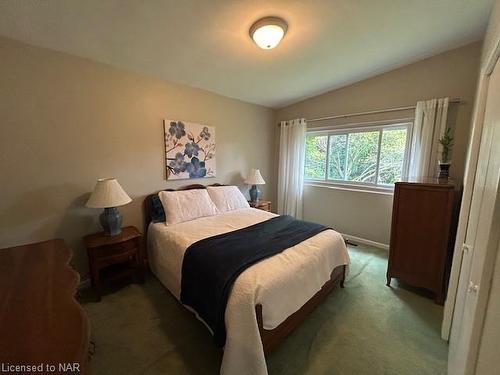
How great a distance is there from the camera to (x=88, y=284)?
231 centimetres

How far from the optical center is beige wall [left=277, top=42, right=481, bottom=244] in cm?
245

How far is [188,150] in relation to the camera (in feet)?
9.84

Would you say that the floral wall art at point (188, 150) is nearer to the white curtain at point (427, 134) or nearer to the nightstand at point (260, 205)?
the nightstand at point (260, 205)

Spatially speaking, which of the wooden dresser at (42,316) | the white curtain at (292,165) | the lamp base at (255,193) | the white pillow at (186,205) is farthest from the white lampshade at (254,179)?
the wooden dresser at (42,316)

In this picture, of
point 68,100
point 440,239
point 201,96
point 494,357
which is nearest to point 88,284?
point 68,100

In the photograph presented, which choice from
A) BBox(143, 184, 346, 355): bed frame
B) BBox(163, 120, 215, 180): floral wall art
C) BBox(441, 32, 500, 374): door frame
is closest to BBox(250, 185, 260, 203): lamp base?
BBox(163, 120, 215, 180): floral wall art

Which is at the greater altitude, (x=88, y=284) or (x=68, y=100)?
(x=68, y=100)

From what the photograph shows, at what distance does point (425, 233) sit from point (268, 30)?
2.35 meters

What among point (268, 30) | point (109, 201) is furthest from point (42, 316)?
point (268, 30)

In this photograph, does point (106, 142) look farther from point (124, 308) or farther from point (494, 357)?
point (494, 357)

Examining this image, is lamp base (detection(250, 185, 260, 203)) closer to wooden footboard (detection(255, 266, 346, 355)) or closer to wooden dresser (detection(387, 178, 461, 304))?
wooden footboard (detection(255, 266, 346, 355))

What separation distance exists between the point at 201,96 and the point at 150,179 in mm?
1373

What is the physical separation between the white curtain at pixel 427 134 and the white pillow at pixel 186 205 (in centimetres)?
266

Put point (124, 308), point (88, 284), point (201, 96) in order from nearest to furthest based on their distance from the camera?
point (124, 308) → point (88, 284) → point (201, 96)
